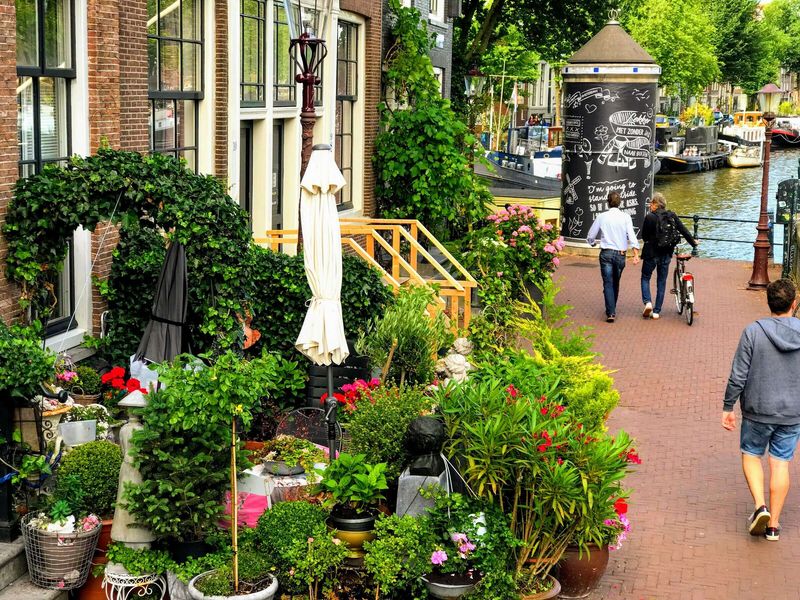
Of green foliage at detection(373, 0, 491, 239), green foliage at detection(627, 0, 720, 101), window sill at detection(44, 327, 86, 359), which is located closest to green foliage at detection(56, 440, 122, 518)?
window sill at detection(44, 327, 86, 359)

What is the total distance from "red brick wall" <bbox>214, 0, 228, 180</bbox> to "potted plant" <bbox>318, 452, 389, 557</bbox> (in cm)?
615

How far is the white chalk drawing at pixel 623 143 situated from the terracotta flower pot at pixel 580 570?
15861 millimetres

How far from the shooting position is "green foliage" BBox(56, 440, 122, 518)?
7168 mm

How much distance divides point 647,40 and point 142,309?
59.6m

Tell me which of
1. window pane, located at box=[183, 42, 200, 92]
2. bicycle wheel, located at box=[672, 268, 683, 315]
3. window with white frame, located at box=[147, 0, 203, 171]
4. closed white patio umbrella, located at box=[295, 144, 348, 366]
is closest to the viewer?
closed white patio umbrella, located at box=[295, 144, 348, 366]

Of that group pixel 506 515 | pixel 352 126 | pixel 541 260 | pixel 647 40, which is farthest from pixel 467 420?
pixel 647 40

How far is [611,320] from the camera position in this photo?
16.8 metres

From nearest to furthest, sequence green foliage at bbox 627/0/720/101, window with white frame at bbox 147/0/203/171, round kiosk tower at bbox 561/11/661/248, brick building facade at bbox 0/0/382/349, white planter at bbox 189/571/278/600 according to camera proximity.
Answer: white planter at bbox 189/571/278/600 < brick building facade at bbox 0/0/382/349 < window with white frame at bbox 147/0/203/171 < round kiosk tower at bbox 561/11/661/248 < green foliage at bbox 627/0/720/101

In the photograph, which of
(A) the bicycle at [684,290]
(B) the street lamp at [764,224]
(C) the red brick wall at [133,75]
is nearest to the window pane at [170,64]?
(C) the red brick wall at [133,75]

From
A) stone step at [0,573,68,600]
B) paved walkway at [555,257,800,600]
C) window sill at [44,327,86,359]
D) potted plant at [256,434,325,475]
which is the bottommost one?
paved walkway at [555,257,800,600]

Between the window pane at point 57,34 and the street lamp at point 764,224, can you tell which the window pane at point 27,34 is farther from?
the street lamp at point 764,224

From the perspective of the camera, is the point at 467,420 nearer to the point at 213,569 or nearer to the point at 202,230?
the point at 213,569

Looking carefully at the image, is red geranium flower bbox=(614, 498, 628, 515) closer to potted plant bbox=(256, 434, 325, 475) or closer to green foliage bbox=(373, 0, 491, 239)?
potted plant bbox=(256, 434, 325, 475)

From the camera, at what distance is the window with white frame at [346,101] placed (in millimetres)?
17766
